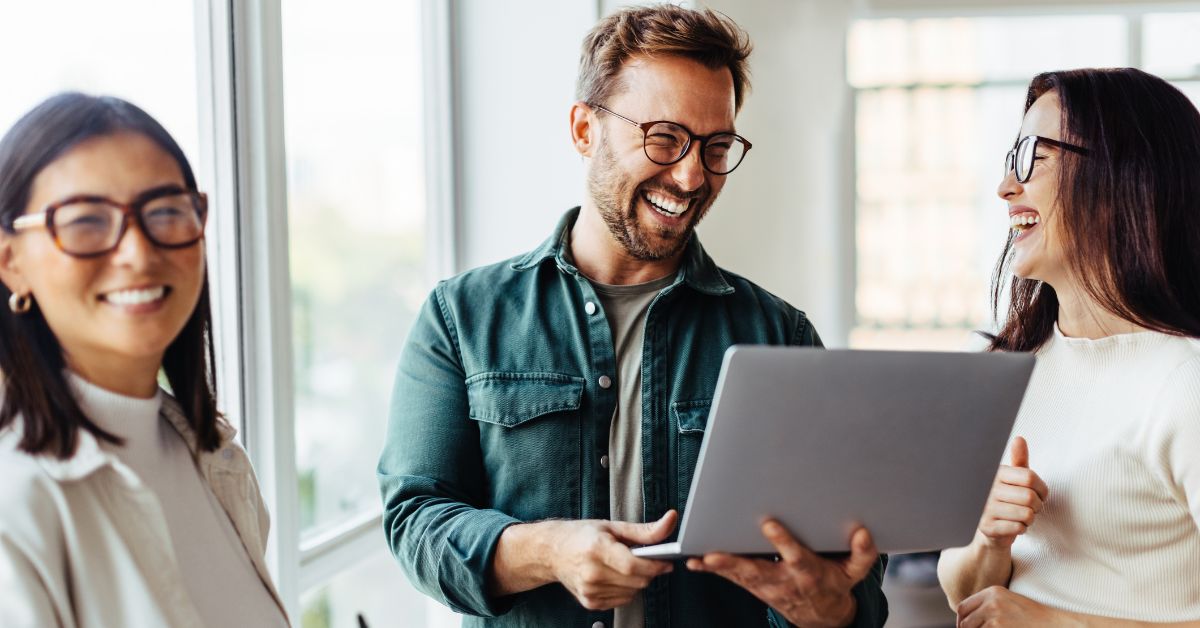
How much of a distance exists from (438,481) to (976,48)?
3.83 metres

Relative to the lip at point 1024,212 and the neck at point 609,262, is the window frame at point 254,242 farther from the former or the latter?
the lip at point 1024,212

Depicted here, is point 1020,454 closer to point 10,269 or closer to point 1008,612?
point 1008,612

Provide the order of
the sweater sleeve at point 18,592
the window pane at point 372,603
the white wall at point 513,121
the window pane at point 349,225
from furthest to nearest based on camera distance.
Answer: the white wall at point 513,121 → the window pane at point 372,603 → the window pane at point 349,225 → the sweater sleeve at point 18,592

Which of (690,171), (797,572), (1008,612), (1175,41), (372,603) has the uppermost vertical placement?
(1175,41)

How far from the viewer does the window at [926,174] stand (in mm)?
4492

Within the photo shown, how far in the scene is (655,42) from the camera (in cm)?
159

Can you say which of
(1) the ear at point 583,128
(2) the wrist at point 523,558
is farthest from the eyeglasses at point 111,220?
(1) the ear at point 583,128

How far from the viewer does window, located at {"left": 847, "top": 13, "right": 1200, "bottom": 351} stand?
449 centimetres

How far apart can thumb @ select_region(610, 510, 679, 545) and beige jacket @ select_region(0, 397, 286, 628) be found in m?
0.54

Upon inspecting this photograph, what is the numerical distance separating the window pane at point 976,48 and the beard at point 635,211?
3.16 metres

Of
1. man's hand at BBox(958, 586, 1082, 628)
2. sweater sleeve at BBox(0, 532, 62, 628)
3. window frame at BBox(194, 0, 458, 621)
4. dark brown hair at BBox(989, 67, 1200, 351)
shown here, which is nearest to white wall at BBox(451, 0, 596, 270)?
window frame at BBox(194, 0, 458, 621)

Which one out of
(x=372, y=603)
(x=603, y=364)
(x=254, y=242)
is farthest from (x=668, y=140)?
(x=372, y=603)

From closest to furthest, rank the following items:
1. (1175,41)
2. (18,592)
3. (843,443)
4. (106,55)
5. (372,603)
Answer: (18,592) < (843,443) < (106,55) < (372,603) < (1175,41)

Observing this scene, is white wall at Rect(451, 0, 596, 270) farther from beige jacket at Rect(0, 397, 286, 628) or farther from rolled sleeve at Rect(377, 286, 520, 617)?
beige jacket at Rect(0, 397, 286, 628)
